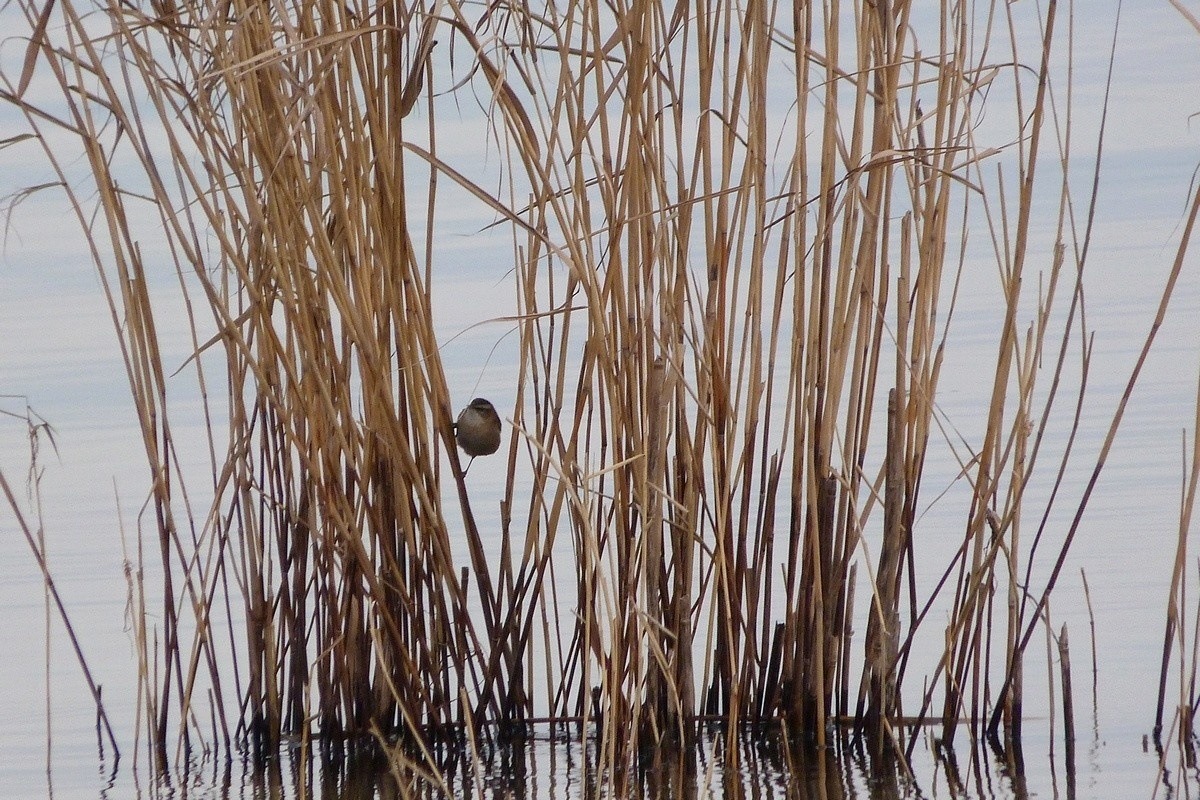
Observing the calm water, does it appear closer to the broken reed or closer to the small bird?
the broken reed

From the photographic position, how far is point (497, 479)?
10.9ft

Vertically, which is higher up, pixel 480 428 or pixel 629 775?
pixel 480 428

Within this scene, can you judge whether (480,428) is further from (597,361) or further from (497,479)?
(497,479)

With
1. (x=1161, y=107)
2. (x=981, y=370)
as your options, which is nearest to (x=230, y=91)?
(x=981, y=370)

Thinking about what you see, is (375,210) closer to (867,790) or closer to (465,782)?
(465,782)

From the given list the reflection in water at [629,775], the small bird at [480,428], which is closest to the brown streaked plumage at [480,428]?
the small bird at [480,428]

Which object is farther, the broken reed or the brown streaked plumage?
the brown streaked plumage

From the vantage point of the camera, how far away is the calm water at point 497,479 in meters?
1.75

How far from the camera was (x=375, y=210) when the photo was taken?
5.29 feet

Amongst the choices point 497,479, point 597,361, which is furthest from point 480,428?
point 497,479

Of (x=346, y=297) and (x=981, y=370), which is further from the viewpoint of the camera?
(x=981, y=370)

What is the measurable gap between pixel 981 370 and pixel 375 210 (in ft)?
7.13

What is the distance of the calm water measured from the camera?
175 centimetres

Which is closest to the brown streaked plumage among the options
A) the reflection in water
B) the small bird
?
the small bird
